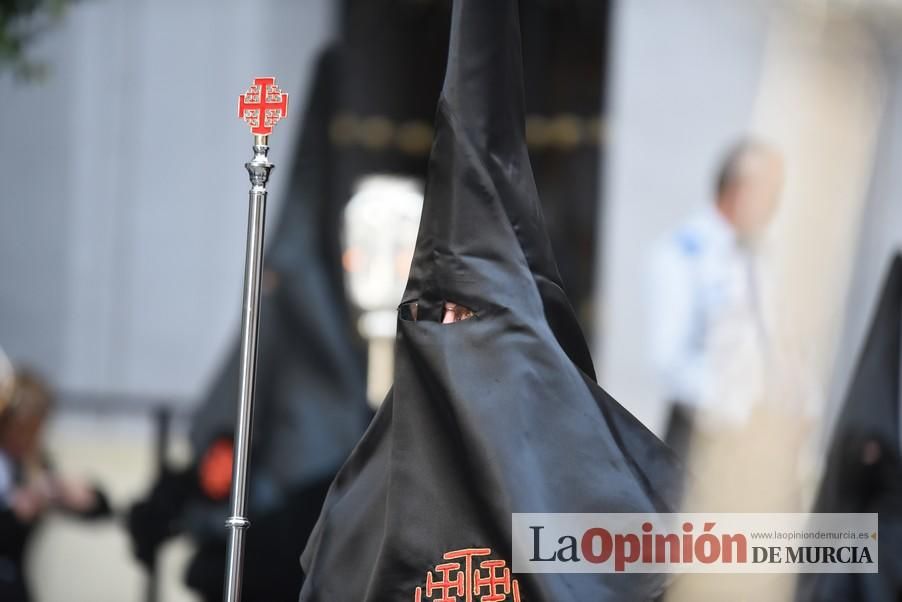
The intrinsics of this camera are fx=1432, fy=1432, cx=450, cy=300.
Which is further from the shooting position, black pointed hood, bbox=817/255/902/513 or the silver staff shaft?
black pointed hood, bbox=817/255/902/513

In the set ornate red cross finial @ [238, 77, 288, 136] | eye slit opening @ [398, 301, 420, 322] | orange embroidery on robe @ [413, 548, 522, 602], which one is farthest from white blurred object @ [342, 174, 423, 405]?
orange embroidery on robe @ [413, 548, 522, 602]

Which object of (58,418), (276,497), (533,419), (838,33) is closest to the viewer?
(533,419)

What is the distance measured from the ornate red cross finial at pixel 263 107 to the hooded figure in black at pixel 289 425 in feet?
8.66

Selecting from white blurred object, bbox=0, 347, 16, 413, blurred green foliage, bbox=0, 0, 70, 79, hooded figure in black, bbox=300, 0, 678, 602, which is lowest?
white blurred object, bbox=0, 347, 16, 413

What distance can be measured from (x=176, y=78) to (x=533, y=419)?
7.51 metres

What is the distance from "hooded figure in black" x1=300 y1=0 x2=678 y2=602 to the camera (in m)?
2.18

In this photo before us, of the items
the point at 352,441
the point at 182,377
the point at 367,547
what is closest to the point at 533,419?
the point at 367,547

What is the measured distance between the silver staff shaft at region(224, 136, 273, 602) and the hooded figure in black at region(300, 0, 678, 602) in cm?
13

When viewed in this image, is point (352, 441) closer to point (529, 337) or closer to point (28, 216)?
point (529, 337)

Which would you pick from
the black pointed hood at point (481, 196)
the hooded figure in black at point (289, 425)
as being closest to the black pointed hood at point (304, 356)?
the hooded figure in black at point (289, 425)

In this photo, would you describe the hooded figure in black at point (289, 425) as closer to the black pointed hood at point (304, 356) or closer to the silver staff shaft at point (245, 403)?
the black pointed hood at point (304, 356)

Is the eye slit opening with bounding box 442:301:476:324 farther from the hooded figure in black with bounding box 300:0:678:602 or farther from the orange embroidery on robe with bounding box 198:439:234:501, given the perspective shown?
the orange embroidery on robe with bounding box 198:439:234:501

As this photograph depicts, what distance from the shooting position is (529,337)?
2.21m

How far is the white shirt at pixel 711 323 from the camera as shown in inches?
208
